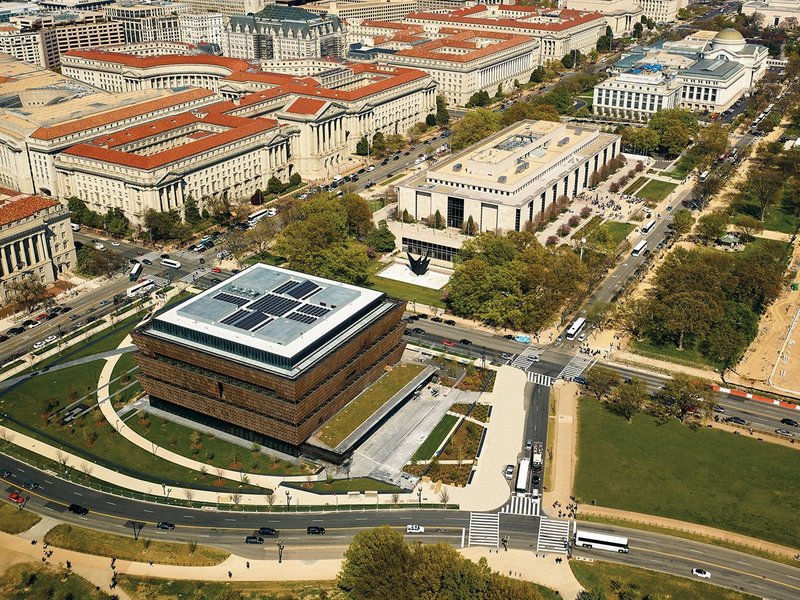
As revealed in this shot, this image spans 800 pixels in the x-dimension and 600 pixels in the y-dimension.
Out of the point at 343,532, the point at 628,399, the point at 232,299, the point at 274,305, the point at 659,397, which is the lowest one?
the point at 343,532

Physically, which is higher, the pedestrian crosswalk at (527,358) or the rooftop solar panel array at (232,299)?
the rooftop solar panel array at (232,299)

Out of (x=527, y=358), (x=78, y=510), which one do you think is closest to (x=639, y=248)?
(x=527, y=358)

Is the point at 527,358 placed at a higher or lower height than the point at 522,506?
higher

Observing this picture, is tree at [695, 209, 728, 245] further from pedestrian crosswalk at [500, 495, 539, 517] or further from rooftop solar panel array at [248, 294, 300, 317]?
rooftop solar panel array at [248, 294, 300, 317]

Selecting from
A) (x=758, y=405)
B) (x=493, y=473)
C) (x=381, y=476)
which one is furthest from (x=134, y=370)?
(x=758, y=405)

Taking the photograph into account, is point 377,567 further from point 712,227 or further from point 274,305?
point 712,227

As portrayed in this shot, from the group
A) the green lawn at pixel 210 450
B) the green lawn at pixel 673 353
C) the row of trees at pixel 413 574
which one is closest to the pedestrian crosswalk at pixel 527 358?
the green lawn at pixel 673 353

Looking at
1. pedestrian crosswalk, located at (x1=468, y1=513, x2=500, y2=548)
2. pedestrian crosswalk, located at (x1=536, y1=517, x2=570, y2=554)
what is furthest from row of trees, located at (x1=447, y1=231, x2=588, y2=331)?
pedestrian crosswalk, located at (x1=536, y1=517, x2=570, y2=554)

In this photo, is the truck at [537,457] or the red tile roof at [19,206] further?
the red tile roof at [19,206]

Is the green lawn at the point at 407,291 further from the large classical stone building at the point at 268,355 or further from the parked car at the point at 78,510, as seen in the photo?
the parked car at the point at 78,510
